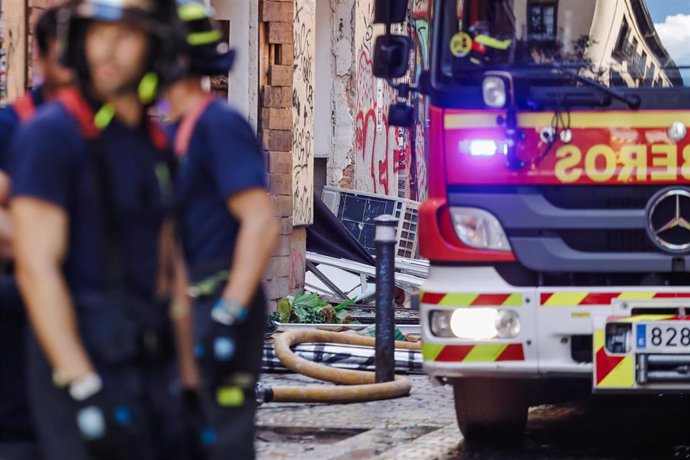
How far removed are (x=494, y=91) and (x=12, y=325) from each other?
302 cm

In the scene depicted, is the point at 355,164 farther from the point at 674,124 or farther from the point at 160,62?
the point at 160,62

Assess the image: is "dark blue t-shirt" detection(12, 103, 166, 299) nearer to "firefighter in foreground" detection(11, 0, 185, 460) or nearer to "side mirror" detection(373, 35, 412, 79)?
"firefighter in foreground" detection(11, 0, 185, 460)

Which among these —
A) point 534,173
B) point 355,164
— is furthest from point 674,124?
point 355,164

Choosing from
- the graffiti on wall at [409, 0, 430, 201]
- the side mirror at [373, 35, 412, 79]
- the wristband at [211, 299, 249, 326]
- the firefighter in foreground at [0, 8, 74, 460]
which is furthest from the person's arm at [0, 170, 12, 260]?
the graffiti on wall at [409, 0, 430, 201]

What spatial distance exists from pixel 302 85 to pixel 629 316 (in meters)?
9.98

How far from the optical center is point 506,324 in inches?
282

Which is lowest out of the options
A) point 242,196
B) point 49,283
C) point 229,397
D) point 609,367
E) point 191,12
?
point 609,367

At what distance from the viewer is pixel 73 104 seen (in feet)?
13.2

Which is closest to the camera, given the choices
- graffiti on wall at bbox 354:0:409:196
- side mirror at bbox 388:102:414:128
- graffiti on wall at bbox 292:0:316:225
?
side mirror at bbox 388:102:414:128

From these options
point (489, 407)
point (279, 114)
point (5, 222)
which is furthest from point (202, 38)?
point (279, 114)

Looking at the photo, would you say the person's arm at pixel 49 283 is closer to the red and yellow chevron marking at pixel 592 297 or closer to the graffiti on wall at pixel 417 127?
the red and yellow chevron marking at pixel 592 297

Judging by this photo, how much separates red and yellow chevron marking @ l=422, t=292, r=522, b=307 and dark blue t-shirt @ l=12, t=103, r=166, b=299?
3.25 meters

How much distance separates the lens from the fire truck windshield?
734 centimetres

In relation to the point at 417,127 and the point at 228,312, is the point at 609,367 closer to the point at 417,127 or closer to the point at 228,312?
the point at 228,312
